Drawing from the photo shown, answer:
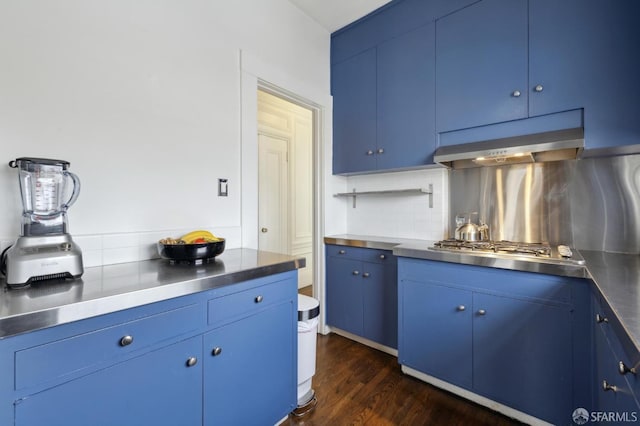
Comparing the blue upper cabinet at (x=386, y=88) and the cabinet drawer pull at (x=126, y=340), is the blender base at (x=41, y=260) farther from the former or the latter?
the blue upper cabinet at (x=386, y=88)

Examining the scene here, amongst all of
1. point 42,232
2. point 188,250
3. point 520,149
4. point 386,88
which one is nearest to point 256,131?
point 188,250

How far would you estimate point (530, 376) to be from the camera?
154 centimetres

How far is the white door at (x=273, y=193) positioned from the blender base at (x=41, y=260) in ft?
7.47

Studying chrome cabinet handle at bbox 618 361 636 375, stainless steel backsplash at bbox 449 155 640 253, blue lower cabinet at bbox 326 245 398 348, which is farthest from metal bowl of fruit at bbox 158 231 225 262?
stainless steel backsplash at bbox 449 155 640 253

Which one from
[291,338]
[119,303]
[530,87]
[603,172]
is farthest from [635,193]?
[119,303]

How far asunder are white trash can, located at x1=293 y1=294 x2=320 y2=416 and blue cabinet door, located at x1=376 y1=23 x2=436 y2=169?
1.46 meters

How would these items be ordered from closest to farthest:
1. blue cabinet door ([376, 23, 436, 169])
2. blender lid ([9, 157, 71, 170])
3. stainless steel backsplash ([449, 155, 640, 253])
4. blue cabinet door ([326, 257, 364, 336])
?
blender lid ([9, 157, 71, 170]) < stainless steel backsplash ([449, 155, 640, 253]) < blue cabinet door ([376, 23, 436, 169]) < blue cabinet door ([326, 257, 364, 336])

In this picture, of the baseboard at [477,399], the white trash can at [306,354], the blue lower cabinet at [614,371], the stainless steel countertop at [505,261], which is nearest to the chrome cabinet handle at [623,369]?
the blue lower cabinet at [614,371]

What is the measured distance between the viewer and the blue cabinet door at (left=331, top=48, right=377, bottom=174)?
103 inches

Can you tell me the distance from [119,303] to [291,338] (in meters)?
0.91

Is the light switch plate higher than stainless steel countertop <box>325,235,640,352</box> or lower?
higher

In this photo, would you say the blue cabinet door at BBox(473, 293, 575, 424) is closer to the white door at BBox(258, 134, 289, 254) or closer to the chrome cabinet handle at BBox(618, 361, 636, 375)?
the chrome cabinet handle at BBox(618, 361, 636, 375)

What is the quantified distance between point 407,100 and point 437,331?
181 centimetres

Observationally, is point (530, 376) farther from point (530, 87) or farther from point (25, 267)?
point (25, 267)
